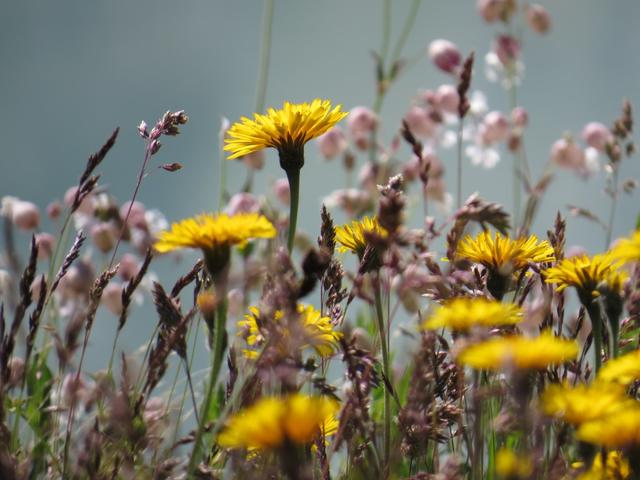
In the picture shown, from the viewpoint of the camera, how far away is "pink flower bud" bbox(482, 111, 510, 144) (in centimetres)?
366

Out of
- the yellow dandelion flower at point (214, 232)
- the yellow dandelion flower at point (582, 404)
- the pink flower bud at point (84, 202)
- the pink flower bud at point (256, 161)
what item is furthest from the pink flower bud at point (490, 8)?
the yellow dandelion flower at point (582, 404)

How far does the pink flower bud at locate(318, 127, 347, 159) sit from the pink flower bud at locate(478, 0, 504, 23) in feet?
3.00

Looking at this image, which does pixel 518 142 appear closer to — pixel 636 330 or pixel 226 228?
pixel 636 330

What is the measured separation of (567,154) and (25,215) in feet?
7.93

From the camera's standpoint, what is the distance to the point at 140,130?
4.09ft

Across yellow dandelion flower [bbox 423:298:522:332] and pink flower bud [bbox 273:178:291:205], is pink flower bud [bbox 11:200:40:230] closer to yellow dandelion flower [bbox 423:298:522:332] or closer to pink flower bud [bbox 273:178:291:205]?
pink flower bud [bbox 273:178:291:205]

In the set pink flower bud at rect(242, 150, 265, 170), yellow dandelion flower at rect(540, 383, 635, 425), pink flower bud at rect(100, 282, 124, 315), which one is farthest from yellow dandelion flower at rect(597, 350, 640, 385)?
pink flower bud at rect(100, 282, 124, 315)

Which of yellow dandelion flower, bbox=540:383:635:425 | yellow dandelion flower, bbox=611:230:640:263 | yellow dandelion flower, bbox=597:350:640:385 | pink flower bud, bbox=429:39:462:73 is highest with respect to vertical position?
pink flower bud, bbox=429:39:462:73

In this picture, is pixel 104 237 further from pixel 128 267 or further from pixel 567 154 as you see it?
pixel 567 154

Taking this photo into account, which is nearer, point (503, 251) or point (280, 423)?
point (280, 423)

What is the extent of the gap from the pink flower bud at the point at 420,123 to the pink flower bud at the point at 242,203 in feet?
4.32

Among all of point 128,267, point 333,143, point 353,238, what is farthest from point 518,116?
point 353,238

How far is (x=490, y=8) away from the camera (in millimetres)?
3600

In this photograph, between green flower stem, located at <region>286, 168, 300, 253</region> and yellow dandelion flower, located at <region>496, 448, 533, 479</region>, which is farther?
green flower stem, located at <region>286, 168, 300, 253</region>
